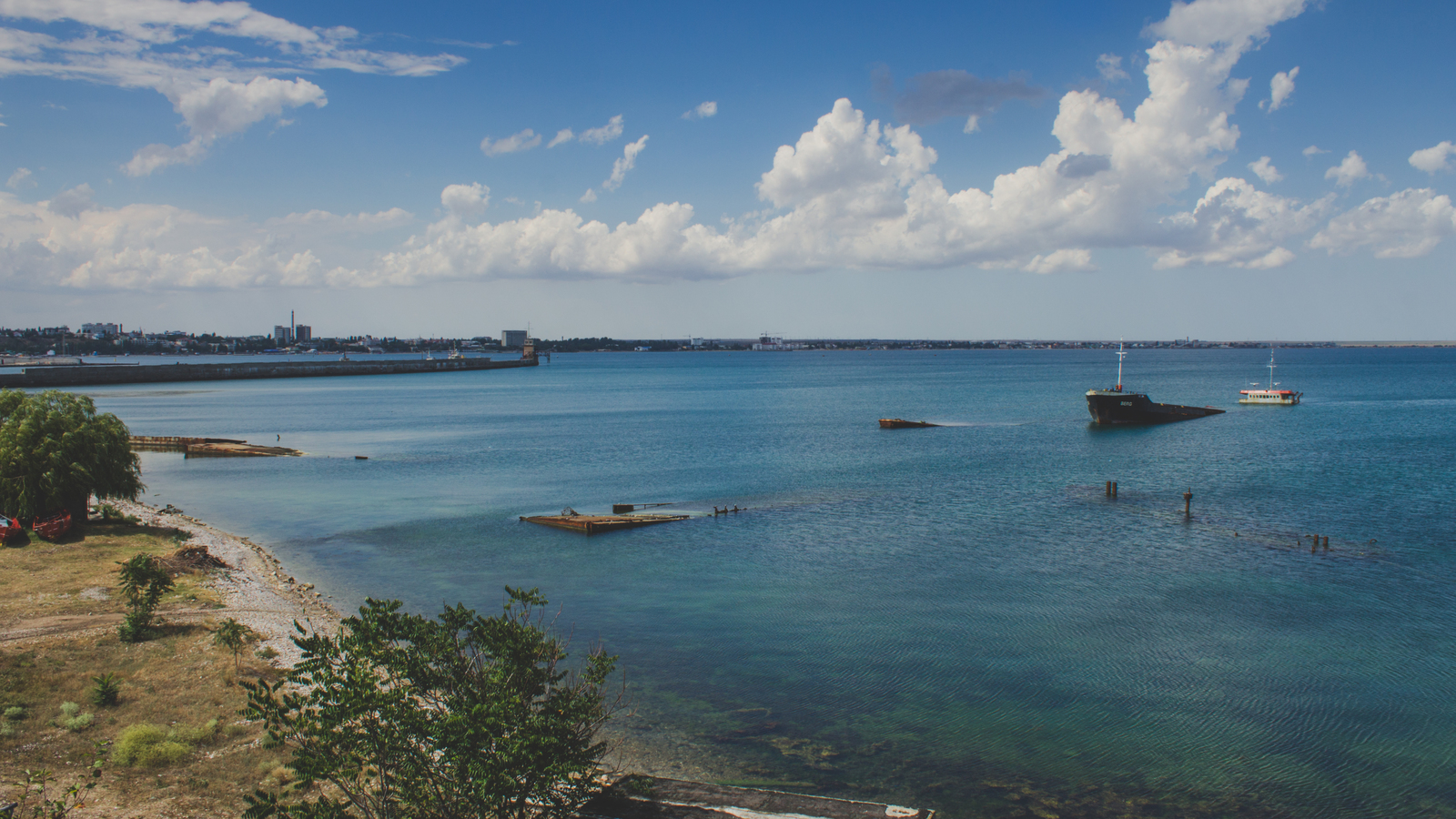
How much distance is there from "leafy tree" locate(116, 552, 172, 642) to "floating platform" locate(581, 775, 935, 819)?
676 inches

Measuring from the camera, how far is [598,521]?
4638cm

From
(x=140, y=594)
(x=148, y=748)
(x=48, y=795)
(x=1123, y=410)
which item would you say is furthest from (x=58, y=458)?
(x=1123, y=410)

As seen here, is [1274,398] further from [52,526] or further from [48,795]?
[48,795]

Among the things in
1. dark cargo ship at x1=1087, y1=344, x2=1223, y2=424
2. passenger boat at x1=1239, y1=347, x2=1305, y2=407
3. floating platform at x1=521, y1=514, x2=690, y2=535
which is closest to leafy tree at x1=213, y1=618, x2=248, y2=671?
floating platform at x1=521, y1=514, x2=690, y2=535

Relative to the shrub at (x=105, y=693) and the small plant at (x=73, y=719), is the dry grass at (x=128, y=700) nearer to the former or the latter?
the small plant at (x=73, y=719)

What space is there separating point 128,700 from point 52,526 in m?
20.8

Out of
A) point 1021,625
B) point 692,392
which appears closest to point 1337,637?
point 1021,625

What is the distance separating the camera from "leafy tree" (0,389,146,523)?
125ft

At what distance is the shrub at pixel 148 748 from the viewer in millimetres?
18375

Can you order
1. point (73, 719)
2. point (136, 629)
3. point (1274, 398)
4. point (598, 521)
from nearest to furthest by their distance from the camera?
point (73, 719), point (136, 629), point (598, 521), point (1274, 398)

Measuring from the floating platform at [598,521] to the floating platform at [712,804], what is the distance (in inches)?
1130

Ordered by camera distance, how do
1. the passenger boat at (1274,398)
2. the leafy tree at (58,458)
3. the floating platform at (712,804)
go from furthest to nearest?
the passenger boat at (1274,398)
the leafy tree at (58,458)
the floating platform at (712,804)

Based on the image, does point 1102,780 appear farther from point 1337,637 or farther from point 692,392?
point 692,392

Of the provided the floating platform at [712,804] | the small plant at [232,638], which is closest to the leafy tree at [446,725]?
the floating platform at [712,804]
